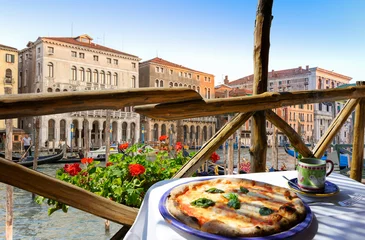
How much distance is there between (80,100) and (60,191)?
0.26 m

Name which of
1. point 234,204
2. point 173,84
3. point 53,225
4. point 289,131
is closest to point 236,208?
point 234,204

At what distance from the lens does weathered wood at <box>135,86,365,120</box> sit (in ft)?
2.82

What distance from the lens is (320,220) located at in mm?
536

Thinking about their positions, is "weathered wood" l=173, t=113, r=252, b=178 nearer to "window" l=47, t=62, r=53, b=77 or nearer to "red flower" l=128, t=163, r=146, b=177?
"red flower" l=128, t=163, r=146, b=177

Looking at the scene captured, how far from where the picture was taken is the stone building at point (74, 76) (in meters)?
22.2

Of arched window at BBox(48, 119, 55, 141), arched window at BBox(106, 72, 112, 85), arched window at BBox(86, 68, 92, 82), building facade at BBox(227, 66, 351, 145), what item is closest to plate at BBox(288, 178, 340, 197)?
arched window at BBox(48, 119, 55, 141)

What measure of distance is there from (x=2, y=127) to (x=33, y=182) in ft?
70.9

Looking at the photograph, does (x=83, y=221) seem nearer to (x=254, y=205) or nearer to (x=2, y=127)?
(x=254, y=205)

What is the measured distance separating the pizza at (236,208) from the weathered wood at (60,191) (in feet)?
1.05

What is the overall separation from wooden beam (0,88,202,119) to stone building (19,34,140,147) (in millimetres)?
21377

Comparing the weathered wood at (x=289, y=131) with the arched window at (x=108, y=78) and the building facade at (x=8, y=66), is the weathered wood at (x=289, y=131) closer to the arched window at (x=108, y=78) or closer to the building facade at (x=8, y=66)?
the building facade at (x=8, y=66)

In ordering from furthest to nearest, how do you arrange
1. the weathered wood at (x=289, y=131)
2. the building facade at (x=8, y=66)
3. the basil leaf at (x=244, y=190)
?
1. the building facade at (x=8, y=66)
2. the weathered wood at (x=289, y=131)
3. the basil leaf at (x=244, y=190)

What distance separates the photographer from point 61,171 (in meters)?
2.27

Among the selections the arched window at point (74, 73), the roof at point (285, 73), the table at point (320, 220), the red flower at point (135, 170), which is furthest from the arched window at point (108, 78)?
the table at point (320, 220)
